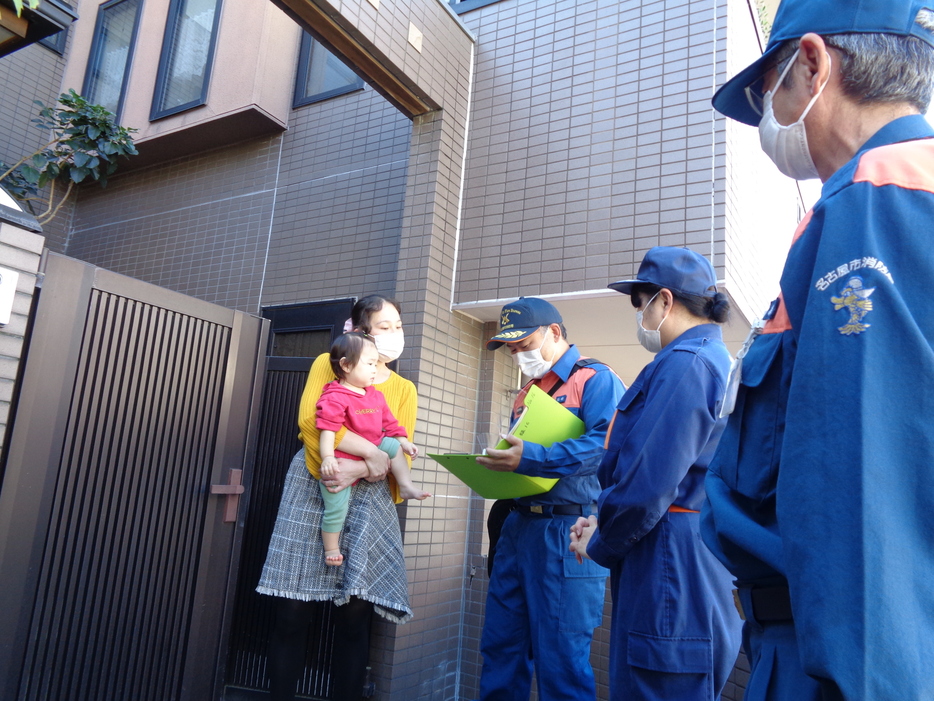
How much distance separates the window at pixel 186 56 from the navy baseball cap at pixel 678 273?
5.00 meters

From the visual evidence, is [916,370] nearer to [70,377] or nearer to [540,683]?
[540,683]

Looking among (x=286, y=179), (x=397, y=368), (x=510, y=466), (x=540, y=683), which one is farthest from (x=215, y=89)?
(x=540, y=683)

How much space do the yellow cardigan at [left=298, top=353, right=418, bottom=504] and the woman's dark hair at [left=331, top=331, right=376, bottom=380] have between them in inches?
5.4

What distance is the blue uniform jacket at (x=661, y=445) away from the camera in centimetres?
183

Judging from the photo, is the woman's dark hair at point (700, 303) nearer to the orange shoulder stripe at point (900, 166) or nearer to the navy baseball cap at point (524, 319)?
the navy baseball cap at point (524, 319)

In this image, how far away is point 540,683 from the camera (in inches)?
104

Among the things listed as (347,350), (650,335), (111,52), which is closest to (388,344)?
(347,350)

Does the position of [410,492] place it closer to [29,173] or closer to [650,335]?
[650,335]

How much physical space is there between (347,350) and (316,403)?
11.9 inches

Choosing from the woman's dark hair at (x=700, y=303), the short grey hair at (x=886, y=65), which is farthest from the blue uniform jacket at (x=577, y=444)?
the short grey hair at (x=886, y=65)

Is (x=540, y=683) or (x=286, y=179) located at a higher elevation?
(x=286, y=179)

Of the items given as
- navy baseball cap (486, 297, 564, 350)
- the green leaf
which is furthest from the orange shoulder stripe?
the green leaf

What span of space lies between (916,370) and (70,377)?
3.12 m

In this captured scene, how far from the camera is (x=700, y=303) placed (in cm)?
223
